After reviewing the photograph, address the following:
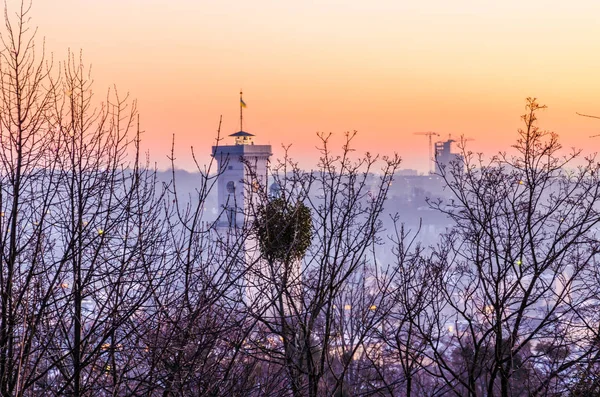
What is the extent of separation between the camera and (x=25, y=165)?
23.0ft

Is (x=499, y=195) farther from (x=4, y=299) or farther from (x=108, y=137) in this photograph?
(x=4, y=299)

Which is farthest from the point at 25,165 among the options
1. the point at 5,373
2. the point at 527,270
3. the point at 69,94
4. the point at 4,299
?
the point at 527,270

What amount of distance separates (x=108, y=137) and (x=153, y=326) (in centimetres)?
188

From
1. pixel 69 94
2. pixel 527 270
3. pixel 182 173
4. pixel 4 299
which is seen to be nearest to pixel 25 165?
pixel 69 94

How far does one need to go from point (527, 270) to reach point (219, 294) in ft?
14.8

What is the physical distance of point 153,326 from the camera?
7.03 meters

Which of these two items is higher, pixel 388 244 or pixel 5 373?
pixel 388 244

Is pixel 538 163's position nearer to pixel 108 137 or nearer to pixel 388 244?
pixel 108 137

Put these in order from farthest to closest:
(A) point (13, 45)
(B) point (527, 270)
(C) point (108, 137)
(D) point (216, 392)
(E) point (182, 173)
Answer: (E) point (182, 173) → (B) point (527, 270) → (C) point (108, 137) → (A) point (13, 45) → (D) point (216, 392)

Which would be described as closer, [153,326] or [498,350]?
[153,326]

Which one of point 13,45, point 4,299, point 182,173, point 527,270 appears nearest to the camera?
point 4,299

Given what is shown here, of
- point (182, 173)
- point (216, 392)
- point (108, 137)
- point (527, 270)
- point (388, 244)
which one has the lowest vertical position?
point (216, 392)

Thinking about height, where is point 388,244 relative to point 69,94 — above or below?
above

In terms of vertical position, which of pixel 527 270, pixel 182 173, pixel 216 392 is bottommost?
pixel 216 392
